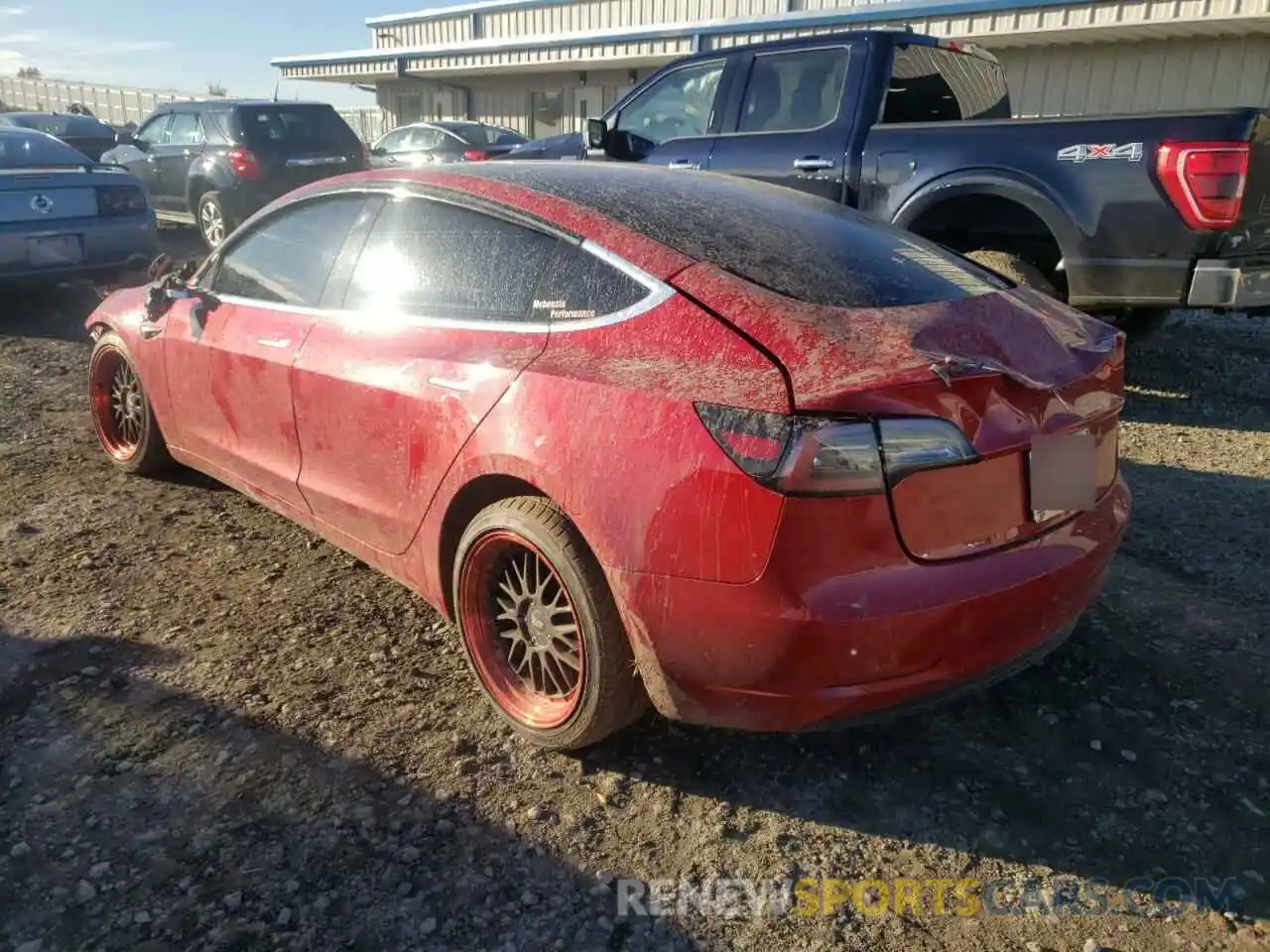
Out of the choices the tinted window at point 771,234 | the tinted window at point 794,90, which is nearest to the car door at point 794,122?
the tinted window at point 794,90

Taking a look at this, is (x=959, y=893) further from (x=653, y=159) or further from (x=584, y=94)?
(x=584, y=94)

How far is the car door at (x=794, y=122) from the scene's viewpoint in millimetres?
5977

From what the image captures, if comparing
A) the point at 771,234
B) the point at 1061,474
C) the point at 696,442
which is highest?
the point at 771,234

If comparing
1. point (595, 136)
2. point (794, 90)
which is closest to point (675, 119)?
point (595, 136)

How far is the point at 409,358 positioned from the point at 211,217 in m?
9.83

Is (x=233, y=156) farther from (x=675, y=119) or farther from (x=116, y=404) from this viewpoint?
(x=116, y=404)

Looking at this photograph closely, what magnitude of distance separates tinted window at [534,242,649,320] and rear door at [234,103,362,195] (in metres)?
9.42

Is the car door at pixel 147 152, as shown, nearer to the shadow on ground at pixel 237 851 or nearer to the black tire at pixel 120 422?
the black tire at pixel 120 422

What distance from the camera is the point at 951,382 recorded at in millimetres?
2104

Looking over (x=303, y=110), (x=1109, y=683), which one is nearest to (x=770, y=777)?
(x=1109, y=683)

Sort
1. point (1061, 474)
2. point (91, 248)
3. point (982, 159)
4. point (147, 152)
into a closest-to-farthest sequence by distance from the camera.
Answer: point (1061, 474) → point (982, 159) → point (91, 248) → point (147, 152)

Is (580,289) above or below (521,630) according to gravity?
above

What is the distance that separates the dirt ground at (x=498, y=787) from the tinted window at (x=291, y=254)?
106 centimetres

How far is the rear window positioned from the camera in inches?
434
